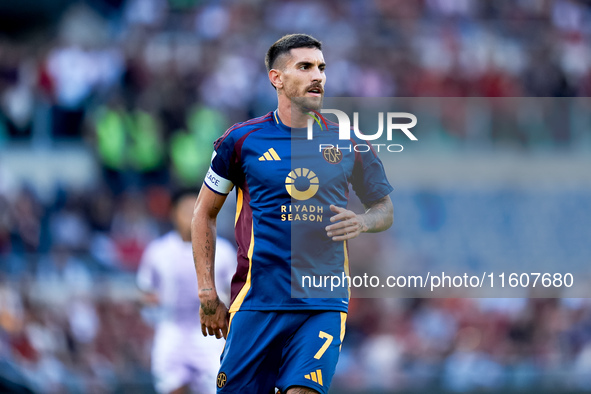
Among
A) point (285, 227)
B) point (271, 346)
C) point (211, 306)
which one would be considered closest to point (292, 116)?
point (285, 227)

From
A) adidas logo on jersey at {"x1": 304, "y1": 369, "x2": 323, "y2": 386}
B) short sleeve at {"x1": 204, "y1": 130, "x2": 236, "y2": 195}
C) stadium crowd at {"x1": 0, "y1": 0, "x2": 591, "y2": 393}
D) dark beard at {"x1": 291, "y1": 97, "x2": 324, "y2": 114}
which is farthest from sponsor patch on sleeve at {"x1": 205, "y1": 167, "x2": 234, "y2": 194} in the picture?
stadium crowd at {"x1": 0, "y1": 0, "x2": 591, "y2": 393}

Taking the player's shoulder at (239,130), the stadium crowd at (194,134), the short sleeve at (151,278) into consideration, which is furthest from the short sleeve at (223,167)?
the stadium crowd at (194,134)

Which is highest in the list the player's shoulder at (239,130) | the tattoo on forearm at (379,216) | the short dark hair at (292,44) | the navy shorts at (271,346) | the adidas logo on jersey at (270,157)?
the short dark hair at (292,44)

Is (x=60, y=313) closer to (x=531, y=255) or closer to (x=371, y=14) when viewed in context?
(x=531, y=255)

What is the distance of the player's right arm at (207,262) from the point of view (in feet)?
20.0

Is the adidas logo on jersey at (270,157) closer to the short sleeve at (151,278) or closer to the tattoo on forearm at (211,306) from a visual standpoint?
the tattoo on forearm at (211,306)

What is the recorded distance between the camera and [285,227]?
19.5ft

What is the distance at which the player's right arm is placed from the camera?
241 inches

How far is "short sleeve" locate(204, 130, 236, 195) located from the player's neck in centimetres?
38

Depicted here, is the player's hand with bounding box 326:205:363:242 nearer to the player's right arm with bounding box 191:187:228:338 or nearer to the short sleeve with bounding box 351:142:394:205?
the short sleeve with bounding box 351:142:394:205

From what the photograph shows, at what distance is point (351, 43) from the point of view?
53.1 feet

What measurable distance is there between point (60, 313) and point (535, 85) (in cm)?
822

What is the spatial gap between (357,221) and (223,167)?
93 cm

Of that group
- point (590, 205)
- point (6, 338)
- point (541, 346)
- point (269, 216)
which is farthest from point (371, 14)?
point (269, 216)
